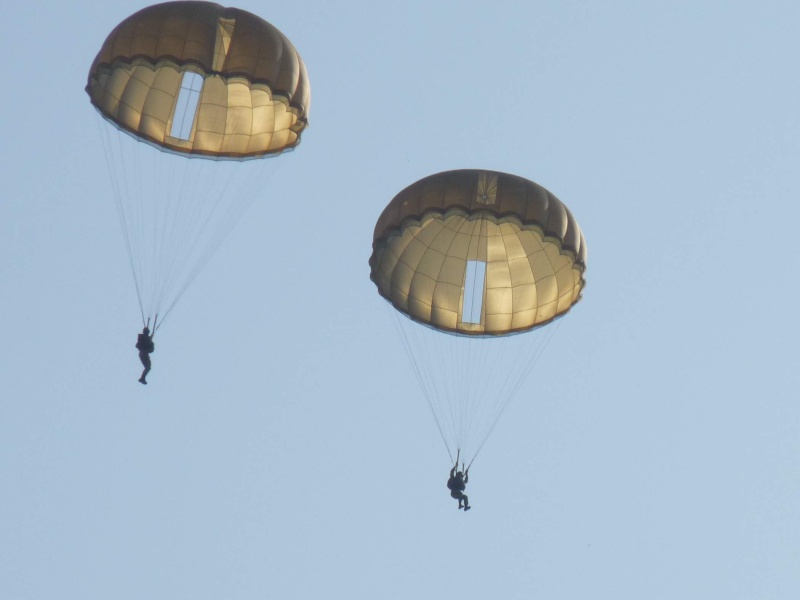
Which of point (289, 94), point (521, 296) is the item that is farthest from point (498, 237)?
point (289, 94)

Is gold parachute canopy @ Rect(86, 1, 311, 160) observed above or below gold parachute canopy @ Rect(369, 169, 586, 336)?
above

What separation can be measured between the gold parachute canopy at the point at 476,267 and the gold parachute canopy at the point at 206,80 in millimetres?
2622

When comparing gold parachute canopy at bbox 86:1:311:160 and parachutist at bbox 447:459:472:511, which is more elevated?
gold parachute canopy at bbox 86:1:311:160

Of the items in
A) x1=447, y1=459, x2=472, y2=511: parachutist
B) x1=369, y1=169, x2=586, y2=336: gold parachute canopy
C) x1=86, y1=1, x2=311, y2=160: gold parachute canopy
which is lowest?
x1=447, y1=459, x2=472, y2=511: parachutist

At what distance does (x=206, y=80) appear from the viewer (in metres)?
37.8

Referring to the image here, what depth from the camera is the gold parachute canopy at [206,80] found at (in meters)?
35.5

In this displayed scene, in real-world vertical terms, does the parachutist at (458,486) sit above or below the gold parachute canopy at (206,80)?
below

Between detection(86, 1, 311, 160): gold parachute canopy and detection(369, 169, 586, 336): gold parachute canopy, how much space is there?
2622 millimetres

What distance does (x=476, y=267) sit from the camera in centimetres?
3750

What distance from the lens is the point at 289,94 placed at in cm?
3612

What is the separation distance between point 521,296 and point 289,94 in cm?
537

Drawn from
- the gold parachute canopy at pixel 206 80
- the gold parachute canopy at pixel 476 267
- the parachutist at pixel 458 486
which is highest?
the gold parachute canopy at pixel 206 80

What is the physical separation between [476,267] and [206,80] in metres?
5.73

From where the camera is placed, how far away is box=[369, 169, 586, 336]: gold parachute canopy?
36.7 meters
